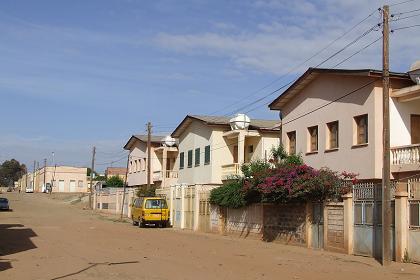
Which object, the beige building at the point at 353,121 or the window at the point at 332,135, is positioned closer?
the beige building at the point at 353,121

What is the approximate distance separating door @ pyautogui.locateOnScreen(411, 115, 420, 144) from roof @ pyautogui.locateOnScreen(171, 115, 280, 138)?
17079 mm

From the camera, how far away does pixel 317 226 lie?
2458 centimetres

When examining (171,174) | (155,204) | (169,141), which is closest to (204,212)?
(155,204)

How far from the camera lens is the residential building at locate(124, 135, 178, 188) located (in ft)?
189

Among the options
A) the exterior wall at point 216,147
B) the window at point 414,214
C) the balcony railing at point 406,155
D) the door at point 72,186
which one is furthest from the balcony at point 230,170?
the door at point 72,186

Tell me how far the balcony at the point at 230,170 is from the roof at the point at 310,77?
27.3 ft

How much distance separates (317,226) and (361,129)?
5.11m

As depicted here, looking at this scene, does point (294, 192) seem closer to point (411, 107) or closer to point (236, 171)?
point (411, 107)

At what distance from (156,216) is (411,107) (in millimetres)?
21617

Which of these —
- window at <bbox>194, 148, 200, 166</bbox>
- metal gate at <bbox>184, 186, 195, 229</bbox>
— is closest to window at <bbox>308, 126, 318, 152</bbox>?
metal gate at <bbox>184, 186, 195, 229</bbox>

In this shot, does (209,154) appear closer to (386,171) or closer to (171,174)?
(171,174)

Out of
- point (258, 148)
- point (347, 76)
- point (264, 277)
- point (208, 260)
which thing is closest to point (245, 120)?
point (258, 148)

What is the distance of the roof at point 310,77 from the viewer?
990 inches

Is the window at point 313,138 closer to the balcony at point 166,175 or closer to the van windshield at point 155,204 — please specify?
the van windshield at point 155,204
